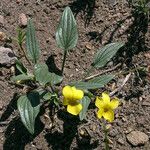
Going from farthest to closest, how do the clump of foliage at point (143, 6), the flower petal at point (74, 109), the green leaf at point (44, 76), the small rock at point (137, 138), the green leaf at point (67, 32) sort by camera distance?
1. the clump of foliage at point (143, 6)
2. the green leaf at point (67, 32)
3. the small rock at point (137, 138)
4. the green leaf at point (44, 76)
5. the flower petal at point (74, 109)

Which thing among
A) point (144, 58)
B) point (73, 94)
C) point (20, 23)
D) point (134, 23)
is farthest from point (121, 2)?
point (73, 94)

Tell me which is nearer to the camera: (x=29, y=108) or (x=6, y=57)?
(x=29, y=108)

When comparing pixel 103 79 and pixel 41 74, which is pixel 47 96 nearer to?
pixel 41 74

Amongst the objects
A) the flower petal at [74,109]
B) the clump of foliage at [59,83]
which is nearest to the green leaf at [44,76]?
the clump of foliage at [59,83]

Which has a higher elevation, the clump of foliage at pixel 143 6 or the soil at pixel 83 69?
the clump of foliage at pixel 143 6

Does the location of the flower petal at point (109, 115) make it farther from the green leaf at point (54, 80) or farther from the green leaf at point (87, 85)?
the green leaf at point (54, 80)

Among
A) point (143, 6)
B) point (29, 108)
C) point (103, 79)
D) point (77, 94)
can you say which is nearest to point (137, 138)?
point (103, 79)
